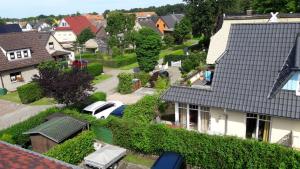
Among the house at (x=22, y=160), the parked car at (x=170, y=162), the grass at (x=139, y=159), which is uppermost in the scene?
the house at (x=22, y=160)

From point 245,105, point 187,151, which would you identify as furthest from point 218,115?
point 187,151

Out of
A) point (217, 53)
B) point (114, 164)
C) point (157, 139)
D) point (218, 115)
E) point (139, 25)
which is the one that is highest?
point (139, 25)

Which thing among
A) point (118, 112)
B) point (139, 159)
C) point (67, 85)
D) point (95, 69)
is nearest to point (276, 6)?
point (95, 69)

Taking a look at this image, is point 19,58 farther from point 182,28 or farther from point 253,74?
point 182,28

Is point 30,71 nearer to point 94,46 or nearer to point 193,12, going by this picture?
point 94,46

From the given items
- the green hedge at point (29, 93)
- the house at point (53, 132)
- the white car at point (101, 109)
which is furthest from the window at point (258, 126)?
the green hedge at point (29, 93)

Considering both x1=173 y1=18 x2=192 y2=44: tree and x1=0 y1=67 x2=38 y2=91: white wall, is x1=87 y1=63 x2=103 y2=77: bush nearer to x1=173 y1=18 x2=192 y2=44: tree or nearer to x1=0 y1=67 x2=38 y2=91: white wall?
x1=0 y1=67 x2=38 y2=91: white wall

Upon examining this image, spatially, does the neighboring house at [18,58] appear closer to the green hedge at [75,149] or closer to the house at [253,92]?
the green hedge at [75,149]
